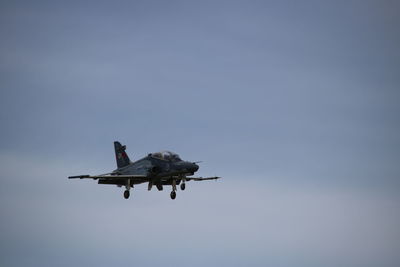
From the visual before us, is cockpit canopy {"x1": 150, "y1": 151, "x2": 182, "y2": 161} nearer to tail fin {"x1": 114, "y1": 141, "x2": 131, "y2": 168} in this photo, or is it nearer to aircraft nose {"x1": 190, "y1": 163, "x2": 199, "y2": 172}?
aircraft nose {"x1": 190, "y1": 163, "x2": 199, "y2": 172}

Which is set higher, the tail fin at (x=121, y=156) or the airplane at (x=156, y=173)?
the tail fin at (x=121, y=156)

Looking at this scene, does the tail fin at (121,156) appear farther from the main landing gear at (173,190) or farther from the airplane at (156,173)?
the main landing gear at (173,190)

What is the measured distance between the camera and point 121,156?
75.4m

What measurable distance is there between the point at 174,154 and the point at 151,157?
2799mm

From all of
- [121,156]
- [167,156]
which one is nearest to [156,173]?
[167,156]

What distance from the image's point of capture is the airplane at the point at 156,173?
6538 cm

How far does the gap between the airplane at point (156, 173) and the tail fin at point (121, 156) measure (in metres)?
2.41

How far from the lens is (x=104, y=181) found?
2761 inches

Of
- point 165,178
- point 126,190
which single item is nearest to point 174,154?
point 165,178

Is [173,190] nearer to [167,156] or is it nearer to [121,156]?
[167,156]

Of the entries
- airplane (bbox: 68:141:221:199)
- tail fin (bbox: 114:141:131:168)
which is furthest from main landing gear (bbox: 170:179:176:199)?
tail fin (bbox: 114:141:131:168)

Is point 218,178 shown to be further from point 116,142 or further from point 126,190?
point 116,142

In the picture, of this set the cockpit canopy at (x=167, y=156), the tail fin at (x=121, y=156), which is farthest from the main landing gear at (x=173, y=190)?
the tail fin at (x=121, y=156)

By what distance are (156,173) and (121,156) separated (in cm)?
945
